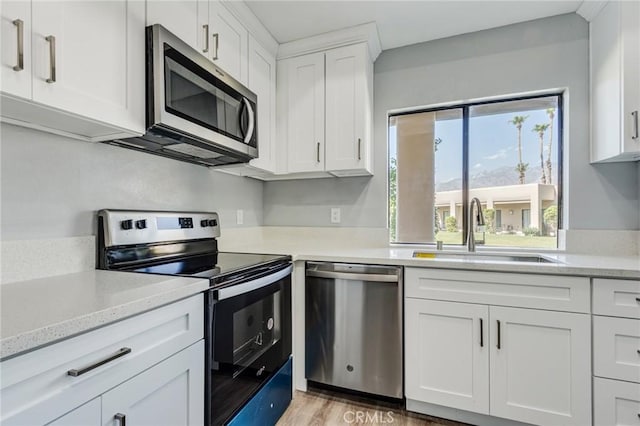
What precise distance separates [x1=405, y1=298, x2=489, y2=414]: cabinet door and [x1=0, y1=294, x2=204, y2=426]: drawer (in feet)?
4.00

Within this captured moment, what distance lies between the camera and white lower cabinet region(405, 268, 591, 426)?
1420 mm

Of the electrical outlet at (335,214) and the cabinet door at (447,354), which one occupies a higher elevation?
the electrical outlet at (335,214)

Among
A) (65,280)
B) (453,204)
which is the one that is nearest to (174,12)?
(65,280)

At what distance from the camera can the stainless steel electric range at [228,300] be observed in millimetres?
1148

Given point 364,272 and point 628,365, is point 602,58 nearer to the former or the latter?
point 628,365

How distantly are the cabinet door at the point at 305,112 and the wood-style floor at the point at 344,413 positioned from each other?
149 cm

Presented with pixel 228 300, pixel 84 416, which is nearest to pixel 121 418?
pixel 84 416

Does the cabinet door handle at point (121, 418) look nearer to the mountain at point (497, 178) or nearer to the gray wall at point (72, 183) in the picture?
the gray wall at point (72, 183)

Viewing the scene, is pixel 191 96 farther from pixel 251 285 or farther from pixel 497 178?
pixel 497 178

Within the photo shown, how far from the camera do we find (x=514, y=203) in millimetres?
2164

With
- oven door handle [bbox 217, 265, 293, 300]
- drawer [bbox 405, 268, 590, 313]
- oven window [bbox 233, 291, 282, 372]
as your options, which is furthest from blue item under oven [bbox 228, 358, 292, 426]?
drawer [bbox 405, 268, 590, 313]

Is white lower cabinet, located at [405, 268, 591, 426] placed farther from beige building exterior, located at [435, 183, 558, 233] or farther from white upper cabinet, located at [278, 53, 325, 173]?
white upper cabinet, located at [278, 53, 325, 173]

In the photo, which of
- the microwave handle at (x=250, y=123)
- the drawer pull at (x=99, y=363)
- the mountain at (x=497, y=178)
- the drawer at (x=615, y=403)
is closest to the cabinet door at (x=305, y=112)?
the microwave handle at (x=250, y=123)

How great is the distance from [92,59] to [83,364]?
960 millimetres
